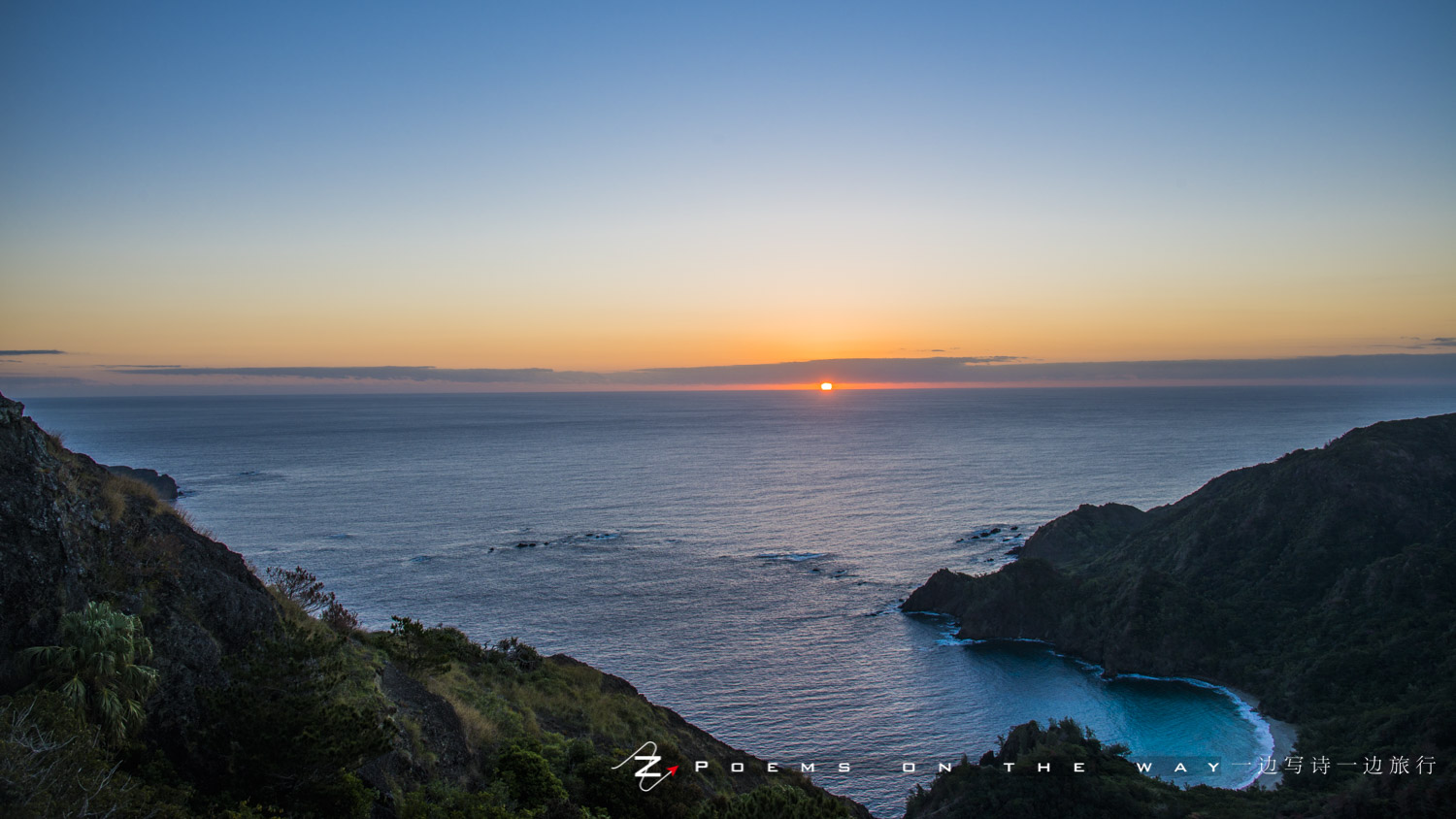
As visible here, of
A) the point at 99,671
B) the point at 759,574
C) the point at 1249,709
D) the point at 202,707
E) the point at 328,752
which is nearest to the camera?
the point at 99,671

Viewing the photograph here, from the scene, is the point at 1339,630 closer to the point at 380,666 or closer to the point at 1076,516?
the point at 1076,516

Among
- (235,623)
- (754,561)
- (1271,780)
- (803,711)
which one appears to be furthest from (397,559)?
(1271,780)

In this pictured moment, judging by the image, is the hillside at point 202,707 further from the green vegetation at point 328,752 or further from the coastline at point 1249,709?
the coastline at point 1249,709

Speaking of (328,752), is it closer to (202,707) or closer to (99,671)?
(202,707)

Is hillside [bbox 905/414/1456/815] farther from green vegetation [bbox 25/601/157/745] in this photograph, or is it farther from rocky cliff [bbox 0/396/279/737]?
green vegetation [bbox 25/601/157/745]
